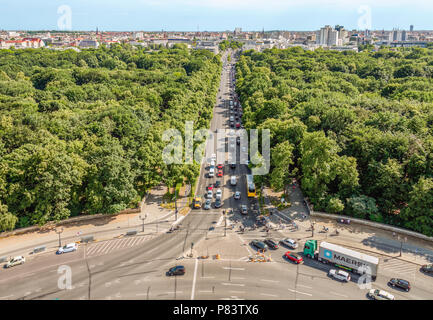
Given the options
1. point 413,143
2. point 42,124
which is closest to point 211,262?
point 413,143

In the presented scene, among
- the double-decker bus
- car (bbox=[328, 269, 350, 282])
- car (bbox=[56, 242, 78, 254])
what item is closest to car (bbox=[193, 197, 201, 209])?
the double-decker bus

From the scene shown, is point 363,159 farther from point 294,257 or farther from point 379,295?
point 379,295

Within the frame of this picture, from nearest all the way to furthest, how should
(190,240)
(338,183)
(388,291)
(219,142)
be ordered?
1. (388,291)
2. (190,240)
3. (338,183)
4. (219,142)

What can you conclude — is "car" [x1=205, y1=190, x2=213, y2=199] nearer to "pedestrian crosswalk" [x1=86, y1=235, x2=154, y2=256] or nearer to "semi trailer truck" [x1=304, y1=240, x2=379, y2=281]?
"pedestrian crosswalk" [x1=86, y1=235, x2=154, y2=256]

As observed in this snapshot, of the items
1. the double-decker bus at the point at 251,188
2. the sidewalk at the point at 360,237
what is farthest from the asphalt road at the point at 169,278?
the double-decker bus at the point at 251,188

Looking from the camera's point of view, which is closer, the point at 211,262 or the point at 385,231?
the point at 211,262

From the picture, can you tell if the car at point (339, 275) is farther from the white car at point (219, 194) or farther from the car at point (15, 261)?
the car at point (15, 261)

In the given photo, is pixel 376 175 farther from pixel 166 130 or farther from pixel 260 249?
pixel 166 130
